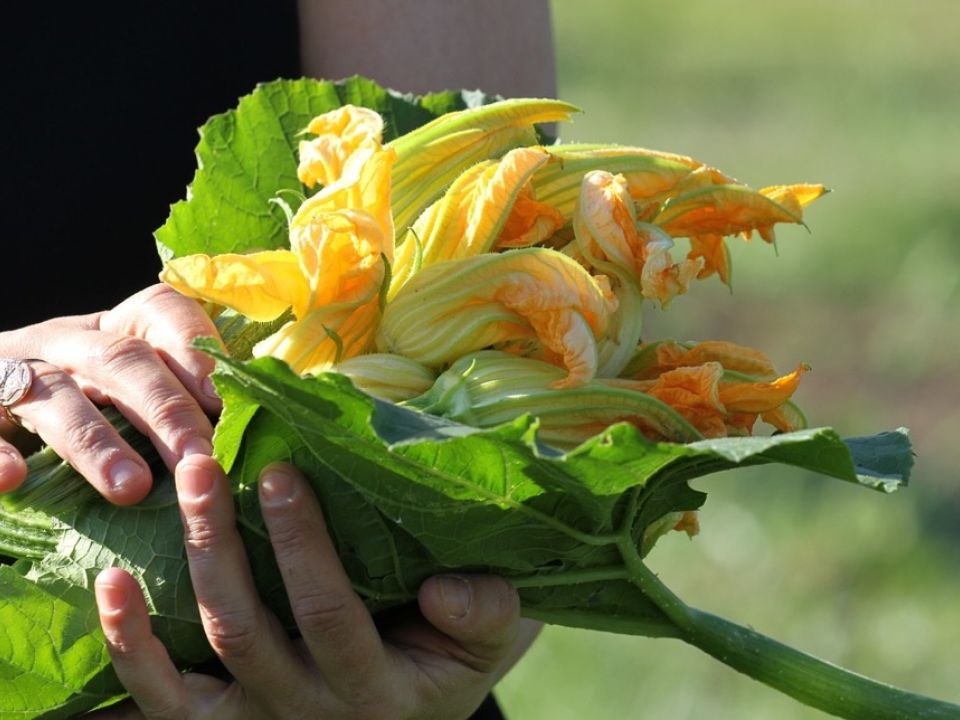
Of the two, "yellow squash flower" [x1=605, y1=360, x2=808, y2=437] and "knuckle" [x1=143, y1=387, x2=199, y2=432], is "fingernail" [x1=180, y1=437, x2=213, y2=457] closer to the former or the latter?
"knuckle" [x1=143, y1=387, x2=199, y2=432]

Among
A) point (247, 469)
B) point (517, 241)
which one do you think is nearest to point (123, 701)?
point (247, 469)

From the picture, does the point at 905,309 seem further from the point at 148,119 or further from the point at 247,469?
the point at 247,469

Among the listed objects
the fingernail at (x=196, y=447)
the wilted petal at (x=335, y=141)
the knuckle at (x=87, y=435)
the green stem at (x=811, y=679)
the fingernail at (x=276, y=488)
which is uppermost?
the wilted petal at (x=335, y=141)

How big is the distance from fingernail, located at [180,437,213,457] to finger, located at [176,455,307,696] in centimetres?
2

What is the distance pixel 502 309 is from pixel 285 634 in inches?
14.7

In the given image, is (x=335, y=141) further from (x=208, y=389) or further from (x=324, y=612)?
(x=324, y=612)

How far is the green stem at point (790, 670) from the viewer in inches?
52.9

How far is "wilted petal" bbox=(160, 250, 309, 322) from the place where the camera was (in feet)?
4.30

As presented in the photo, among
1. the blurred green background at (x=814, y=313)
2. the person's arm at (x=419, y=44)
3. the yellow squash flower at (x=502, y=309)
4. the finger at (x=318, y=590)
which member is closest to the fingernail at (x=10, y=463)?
the finger at (x=318, y=590)

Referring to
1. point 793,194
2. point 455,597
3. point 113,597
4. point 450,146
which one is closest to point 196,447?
point 113,597

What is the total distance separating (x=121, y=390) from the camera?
56.2 inches

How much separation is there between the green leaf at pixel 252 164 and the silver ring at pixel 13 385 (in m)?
0.22

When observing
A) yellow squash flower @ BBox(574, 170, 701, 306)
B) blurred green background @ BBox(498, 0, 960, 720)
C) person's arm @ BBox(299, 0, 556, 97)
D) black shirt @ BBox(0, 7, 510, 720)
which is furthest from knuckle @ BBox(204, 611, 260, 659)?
blurred green background @ BBox(498, 0, 960, 720)

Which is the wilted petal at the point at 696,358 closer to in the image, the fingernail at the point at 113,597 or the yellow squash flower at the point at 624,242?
the yellow squash flower at the point at 624,242
